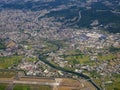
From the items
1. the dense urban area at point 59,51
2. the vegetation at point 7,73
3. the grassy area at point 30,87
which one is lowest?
the dense urban area at point 59,51

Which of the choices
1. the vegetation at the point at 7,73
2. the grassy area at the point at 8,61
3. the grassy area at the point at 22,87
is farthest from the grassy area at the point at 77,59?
the grassy area at the point at 22,87

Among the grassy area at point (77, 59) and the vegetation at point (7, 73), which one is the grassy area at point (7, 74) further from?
the grassy area at point (77, 59)

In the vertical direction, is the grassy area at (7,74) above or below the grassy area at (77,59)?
above

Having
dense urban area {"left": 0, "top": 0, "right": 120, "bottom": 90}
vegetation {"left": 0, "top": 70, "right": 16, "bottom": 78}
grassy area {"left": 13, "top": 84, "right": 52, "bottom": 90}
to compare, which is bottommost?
dense urban area {"left": 0, "top": 0, "right": 120, "bottom": 90}

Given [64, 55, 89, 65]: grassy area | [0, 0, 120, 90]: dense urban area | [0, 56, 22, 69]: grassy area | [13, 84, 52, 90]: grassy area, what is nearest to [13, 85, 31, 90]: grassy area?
[13, 84, 52, 90]: grassy area

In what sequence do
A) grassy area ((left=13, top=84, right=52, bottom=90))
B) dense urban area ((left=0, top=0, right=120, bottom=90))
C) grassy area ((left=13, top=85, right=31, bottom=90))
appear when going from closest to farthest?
grassy area ((left=13, top=84, right=52, bottom=90)) → grassy area ((left=13, top=85, right=31, bottom=90)) → dense urban area ((left=0, top=0, right=120, bottom=90))

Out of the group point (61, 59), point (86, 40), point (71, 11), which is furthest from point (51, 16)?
point (61, 59)

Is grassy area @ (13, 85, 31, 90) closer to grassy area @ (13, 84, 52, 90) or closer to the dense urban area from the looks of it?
grassy area @ (13, 84, 52, 90)

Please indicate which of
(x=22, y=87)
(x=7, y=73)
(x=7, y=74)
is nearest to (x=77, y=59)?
(x=7, y=73)
